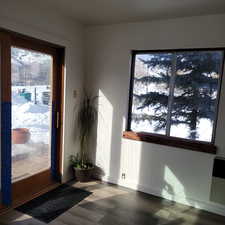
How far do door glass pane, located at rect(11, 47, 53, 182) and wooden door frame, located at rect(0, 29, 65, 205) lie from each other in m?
0.07

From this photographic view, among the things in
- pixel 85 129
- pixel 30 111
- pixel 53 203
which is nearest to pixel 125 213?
pixel 53 203

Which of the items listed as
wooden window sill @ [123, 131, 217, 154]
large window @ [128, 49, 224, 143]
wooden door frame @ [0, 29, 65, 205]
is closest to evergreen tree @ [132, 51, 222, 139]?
large window @ [128, 49, 224, 143]

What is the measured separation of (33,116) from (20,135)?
31 cm

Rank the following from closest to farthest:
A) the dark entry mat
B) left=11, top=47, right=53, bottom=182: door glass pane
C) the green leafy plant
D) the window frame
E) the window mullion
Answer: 1. the dark entry mat
2. left=11, top=47, right=53, bottom=182: door glass pane
3. the window frame
4. the window mullion
5. the green leafy plant

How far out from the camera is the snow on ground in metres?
2.54

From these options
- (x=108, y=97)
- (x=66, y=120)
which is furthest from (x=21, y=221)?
(x=108, y=97)

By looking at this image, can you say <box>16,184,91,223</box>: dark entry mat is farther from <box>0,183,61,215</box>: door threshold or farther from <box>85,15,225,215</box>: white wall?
<box>85,15,225,215</box>: white wall

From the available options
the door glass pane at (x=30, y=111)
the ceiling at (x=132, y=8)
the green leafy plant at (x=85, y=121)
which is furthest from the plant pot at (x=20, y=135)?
the ceiling at (x=132, y=8)

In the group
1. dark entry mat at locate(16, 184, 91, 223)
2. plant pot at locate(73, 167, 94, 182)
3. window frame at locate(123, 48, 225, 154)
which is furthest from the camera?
plant pot at locate(73, 167, 94, 182)

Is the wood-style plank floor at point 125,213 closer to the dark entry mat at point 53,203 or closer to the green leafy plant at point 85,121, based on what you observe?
the dark entry mat at point 53,203

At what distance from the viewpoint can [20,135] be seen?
265cm

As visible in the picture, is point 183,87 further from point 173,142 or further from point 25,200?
point 25,200

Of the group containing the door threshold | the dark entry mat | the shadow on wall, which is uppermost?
the shadow on wall

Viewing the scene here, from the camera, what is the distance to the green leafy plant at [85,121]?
134 inches
